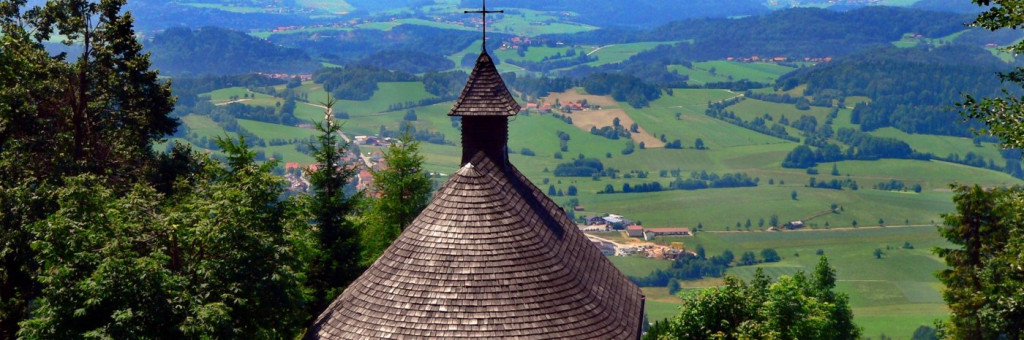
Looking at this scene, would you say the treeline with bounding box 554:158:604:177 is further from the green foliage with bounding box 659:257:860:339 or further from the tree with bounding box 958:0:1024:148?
the tree with bounding box 958:0:1024:148

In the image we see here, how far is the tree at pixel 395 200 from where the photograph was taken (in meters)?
36.7

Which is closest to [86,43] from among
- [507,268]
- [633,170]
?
[507,268]

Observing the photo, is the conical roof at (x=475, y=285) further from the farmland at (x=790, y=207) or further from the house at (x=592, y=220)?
the house at (x=592, y=220)

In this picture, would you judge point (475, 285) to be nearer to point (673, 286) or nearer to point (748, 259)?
point (673, 286)

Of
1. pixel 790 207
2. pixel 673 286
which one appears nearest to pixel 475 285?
pixel 673 286

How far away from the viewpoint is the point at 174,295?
755 inches

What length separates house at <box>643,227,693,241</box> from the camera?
139 metres

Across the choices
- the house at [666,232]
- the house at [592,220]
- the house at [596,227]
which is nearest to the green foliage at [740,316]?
the house at [596,227]

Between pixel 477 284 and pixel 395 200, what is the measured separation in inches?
673

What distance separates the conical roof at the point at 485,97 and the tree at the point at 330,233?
781 cm

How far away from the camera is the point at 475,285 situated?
2036cm

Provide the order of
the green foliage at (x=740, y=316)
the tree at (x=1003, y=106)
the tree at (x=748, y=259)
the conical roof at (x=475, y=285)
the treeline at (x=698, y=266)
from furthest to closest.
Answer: the tree at (x=748, y=259)
the treeline at (x=698, y=266)
the green foliage at (x=740, y=316)
the tree at (x=1003, y=106)
the conical roof at (x=475, y=285)

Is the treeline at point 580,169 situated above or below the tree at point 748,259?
above

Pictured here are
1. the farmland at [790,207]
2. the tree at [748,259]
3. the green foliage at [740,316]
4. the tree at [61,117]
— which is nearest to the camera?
the green foliage at [740,316]
